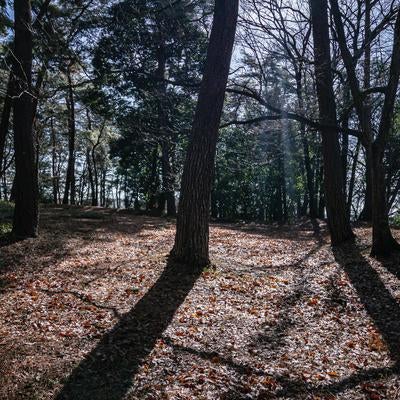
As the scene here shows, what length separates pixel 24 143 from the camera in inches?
332

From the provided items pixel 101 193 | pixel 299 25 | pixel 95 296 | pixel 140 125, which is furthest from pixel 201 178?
pixel 101 193

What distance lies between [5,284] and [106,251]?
2.62 meters

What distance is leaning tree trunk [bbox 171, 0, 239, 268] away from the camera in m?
6.85

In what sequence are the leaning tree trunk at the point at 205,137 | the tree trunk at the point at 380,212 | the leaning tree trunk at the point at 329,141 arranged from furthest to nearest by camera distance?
the leaning tree trunk at the point at 329,141 → the tree trunk at the point at 380,212 → the leaning tree trunk at the point at 205,137

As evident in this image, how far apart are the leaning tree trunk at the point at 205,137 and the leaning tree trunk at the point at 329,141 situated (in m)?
3.04

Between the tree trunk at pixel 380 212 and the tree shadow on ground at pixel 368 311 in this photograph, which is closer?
the tree shadow on ground at pixel 368 311

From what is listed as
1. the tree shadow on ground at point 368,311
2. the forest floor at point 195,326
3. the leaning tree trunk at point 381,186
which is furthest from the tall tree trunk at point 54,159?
the tree shadow on ground at point 368,311

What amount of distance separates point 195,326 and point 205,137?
11.5ft

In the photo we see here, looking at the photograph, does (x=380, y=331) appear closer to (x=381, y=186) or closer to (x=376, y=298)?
(x=376, y=298)

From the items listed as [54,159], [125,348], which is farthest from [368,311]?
[54,159]

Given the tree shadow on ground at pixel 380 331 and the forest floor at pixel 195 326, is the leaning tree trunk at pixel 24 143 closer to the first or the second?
the forest floor at pixel 195 326

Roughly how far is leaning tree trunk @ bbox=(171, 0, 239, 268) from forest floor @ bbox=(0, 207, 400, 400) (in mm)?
637

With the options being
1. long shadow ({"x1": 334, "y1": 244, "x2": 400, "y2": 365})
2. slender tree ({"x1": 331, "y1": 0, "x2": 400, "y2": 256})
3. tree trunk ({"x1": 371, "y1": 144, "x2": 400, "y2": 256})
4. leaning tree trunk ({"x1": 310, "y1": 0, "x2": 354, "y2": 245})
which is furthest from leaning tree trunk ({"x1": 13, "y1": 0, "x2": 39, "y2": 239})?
tree trunk ({"x1": 371, "y1": 144, "x2": 400, "y2": 256})

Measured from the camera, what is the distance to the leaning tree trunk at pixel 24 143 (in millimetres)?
8367
